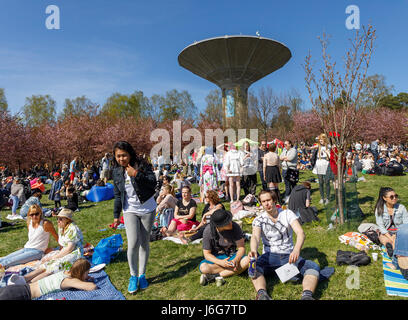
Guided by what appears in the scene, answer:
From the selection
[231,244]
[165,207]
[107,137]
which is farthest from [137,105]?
[231,244]

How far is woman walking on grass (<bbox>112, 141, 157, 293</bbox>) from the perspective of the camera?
3.68m

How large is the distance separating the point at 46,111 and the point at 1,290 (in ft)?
152

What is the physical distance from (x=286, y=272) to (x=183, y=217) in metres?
3.41

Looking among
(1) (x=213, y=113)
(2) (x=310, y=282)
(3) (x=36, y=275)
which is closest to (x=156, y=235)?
(3) (x=36, y=275)

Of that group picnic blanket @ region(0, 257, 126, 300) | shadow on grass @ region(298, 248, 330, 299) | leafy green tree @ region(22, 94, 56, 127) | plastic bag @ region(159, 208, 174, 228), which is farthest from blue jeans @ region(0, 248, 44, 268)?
leafy green tree @ region(22, 94, 56, 127)

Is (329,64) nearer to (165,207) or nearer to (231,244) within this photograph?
(231,244)

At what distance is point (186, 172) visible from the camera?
17.8 m

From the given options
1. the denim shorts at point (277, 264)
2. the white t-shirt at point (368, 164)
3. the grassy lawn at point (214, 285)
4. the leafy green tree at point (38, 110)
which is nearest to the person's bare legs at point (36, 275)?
the grassy lawn at point (214, 285)

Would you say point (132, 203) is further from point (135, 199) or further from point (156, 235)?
point (156, 235)

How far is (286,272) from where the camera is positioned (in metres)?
3.56

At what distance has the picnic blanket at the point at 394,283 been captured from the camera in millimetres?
3365

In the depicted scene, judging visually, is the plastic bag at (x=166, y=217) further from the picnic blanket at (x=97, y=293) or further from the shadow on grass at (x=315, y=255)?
the shadow on grass at (x=315, y=255)

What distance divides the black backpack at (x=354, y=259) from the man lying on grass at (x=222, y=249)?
5.05ft

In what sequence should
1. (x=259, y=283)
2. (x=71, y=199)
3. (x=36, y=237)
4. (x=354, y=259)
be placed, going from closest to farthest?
(x=259, y=283)
(x=354, y=259)
(x=36, y=237)
(x=71, y=199)
